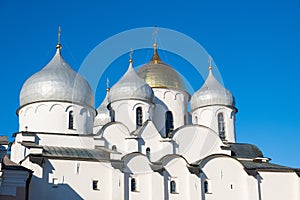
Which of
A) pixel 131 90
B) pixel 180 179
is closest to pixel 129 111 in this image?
pixel 131 90

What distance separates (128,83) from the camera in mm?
28156

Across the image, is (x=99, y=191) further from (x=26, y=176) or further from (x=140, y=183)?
(x=26, y=176)

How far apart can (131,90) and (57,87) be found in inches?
156

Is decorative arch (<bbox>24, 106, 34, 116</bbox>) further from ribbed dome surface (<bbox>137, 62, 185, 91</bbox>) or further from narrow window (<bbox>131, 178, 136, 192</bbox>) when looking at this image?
ribbed dome surface (<bbox>137, 62, 185, 91</bbox>)

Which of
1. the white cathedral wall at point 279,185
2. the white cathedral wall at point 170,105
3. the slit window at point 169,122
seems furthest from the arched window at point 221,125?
the white cathedral wall at point 279,185

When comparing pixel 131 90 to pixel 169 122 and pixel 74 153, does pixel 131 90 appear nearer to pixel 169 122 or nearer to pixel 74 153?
pixel 169 122

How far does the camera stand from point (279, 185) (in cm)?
2730

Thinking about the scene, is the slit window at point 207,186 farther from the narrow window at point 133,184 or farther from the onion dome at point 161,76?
the onion dome at point 161,76

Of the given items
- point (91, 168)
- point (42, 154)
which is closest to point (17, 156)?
point (42, 154)

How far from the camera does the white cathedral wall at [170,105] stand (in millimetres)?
29578

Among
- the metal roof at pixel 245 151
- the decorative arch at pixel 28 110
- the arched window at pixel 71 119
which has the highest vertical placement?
the decorative arch at pixel 28 110

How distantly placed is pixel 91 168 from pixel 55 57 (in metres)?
6.17

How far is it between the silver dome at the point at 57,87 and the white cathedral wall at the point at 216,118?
6.63 m

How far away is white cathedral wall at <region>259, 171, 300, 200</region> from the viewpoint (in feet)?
88.5
